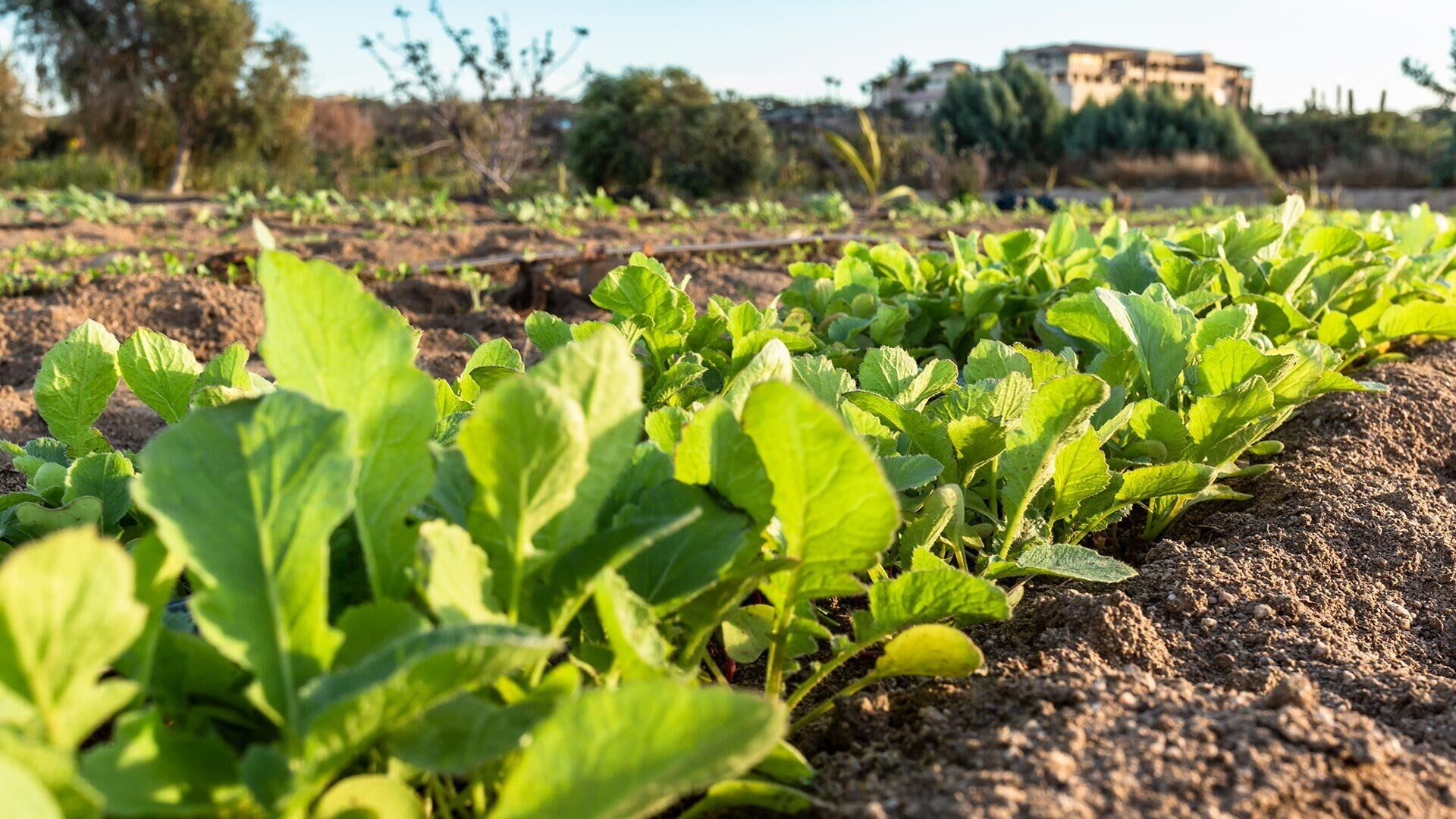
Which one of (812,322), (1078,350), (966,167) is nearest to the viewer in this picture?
(1078,350)

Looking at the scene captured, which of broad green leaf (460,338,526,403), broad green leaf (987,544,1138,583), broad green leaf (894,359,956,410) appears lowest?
broad green leaf (987,544,1138,583)

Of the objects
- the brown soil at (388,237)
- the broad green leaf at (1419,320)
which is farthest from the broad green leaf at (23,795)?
the brown soil at (388,237)

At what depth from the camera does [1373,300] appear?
2.82 m

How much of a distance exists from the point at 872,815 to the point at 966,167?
19940mm

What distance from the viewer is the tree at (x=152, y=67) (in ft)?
72.8

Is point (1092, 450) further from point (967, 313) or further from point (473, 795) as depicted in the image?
point (967, 313)

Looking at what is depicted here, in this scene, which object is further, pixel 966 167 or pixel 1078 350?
pixel 966 167

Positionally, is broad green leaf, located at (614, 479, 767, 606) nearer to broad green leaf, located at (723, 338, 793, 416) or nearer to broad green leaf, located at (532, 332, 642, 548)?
broad green leaf, located at (532, 332, 642, 548)

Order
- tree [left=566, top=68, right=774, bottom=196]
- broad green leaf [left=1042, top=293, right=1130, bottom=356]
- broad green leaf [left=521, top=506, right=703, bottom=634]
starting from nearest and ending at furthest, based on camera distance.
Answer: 1. broad green leaf [left=521, top=506, right=703, bottom=634]
2. broad green leaf [left=1042, top=293, right=1130, bottom=356]
3. tree [left=566, top=68, right=774, bottom=196]

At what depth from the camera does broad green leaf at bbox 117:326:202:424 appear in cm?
133

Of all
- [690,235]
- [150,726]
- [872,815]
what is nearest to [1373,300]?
[872,815]

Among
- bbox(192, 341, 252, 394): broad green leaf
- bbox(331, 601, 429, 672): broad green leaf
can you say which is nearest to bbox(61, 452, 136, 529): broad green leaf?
bbox(192, 341, 252, 394): broad green leaf

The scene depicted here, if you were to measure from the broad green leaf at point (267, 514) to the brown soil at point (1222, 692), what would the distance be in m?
0.50

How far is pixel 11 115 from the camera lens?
23.6 m
